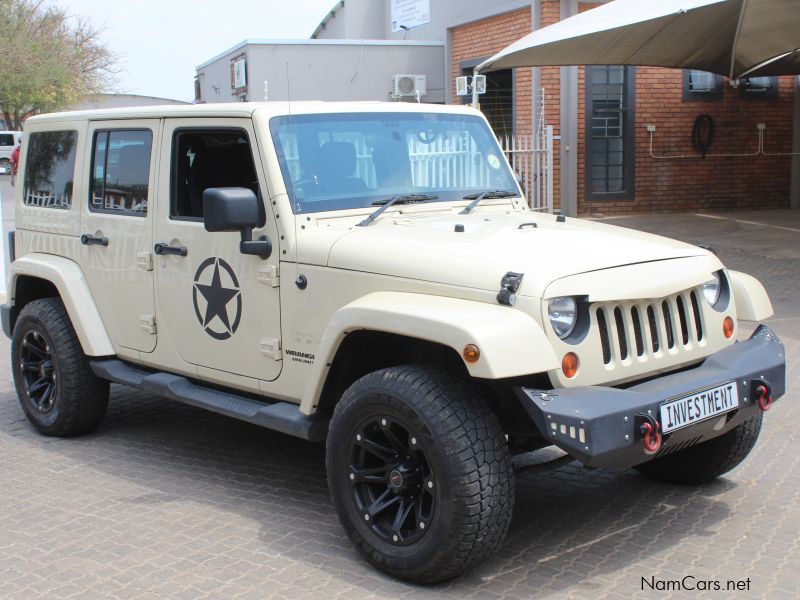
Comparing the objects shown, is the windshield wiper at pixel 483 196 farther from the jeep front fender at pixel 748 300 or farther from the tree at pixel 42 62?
the tree at pixel 42 62

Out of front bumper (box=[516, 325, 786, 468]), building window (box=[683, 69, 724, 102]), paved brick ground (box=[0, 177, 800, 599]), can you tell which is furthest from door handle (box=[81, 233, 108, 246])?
building window (box=[683, 69, 724, 102])

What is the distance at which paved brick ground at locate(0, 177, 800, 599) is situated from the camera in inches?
161

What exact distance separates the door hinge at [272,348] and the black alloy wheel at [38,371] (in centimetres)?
195

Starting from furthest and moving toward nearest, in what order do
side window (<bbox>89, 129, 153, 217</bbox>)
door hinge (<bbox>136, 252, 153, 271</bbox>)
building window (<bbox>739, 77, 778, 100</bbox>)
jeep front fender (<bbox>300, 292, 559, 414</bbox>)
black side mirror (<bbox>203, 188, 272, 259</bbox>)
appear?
building window (<bbox>739, 77, 778, 100</bbox>) → side window (<bbox>89, 129, 153, 217</bbox>) → door hinge (<bbox>136, 252, 153, 271</bbox>) → black side mirror (<bbox>203, 188, 272, 259</bbox>) → jeep front fender (<bbox>300, 292, 559, 414</bbox>)

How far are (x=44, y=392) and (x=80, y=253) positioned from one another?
0.94 meters

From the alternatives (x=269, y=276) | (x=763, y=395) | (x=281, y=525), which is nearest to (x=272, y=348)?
(x=269, y=276)

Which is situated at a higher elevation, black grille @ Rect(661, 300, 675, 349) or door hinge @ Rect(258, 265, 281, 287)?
door hinge @ Rect(258, 265, 281, 287)

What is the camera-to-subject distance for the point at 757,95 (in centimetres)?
1877

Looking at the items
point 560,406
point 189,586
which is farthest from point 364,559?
point 560,406

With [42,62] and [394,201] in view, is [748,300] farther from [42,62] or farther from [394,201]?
[42,62]

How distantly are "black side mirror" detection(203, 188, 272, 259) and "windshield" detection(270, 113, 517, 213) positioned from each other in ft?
0.70

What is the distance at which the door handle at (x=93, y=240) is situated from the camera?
575 cm

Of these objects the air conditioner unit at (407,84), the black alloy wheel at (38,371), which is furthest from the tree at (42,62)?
the black alloy wheel at (38,371)

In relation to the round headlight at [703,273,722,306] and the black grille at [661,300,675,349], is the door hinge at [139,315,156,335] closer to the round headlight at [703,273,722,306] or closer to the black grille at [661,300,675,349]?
the black grille at [661,300,675,349]
